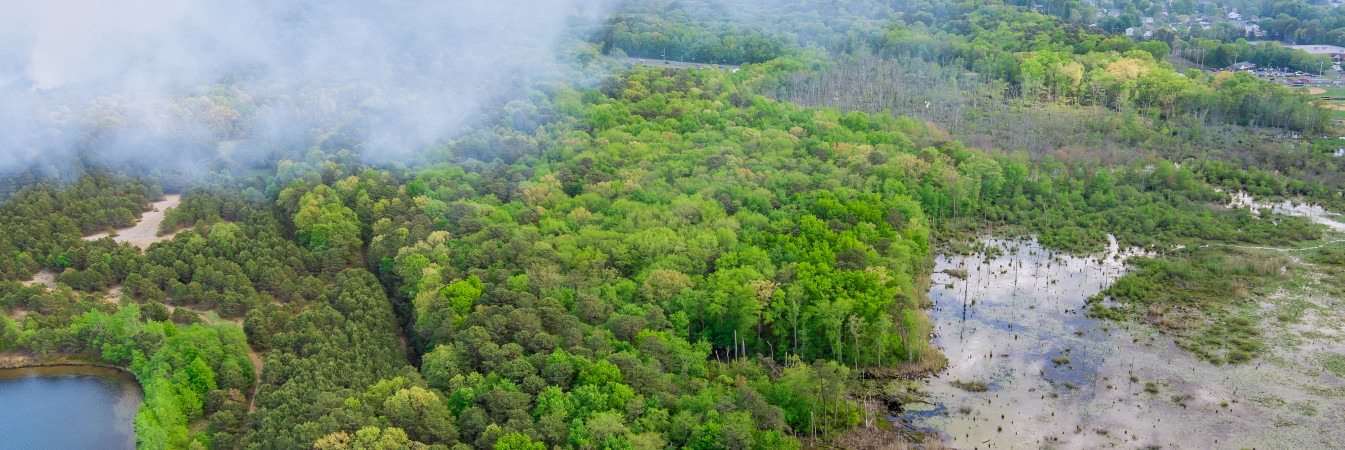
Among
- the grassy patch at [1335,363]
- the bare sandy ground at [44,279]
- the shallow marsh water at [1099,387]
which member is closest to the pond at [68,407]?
the bare sandy ground at [44,279]

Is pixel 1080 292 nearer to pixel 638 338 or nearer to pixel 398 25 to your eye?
pixel 638 338

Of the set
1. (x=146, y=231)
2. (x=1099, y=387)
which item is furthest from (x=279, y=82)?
(x=1099, y=387)

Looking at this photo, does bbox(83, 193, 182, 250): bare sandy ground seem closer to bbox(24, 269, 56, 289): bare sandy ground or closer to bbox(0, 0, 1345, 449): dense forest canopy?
bbox(0, 0, 1345, 449): dense forest canopy

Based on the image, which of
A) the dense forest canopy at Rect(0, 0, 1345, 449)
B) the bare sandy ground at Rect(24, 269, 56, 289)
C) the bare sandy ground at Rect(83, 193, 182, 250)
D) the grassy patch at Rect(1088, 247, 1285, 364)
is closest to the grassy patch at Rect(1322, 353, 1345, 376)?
the grassy patch at Rect(1088, 247, 1285, 364)

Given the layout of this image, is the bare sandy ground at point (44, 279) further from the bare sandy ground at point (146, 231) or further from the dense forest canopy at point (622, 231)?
the bare sandy ground at point (146, 231)

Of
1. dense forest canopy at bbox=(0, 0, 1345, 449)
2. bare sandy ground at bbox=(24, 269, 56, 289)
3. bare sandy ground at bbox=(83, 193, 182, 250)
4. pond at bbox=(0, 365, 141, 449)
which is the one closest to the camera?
dense forest canopy at bbox=(0, 0, 1345, 449)

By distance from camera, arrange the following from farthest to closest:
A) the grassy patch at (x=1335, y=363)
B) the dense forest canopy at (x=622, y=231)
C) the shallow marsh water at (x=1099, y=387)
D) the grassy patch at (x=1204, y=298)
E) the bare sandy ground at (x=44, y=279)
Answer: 1. the bare sandy ground at (x=44, y=279)
2. the grassy patch at (x=1204, y=298)
3. the grassy patch at (x=1335, y=363)
4. the shallow marsh water at (x=1099, y=387)
5. the dense forest canopy at (x=622, y=231)
